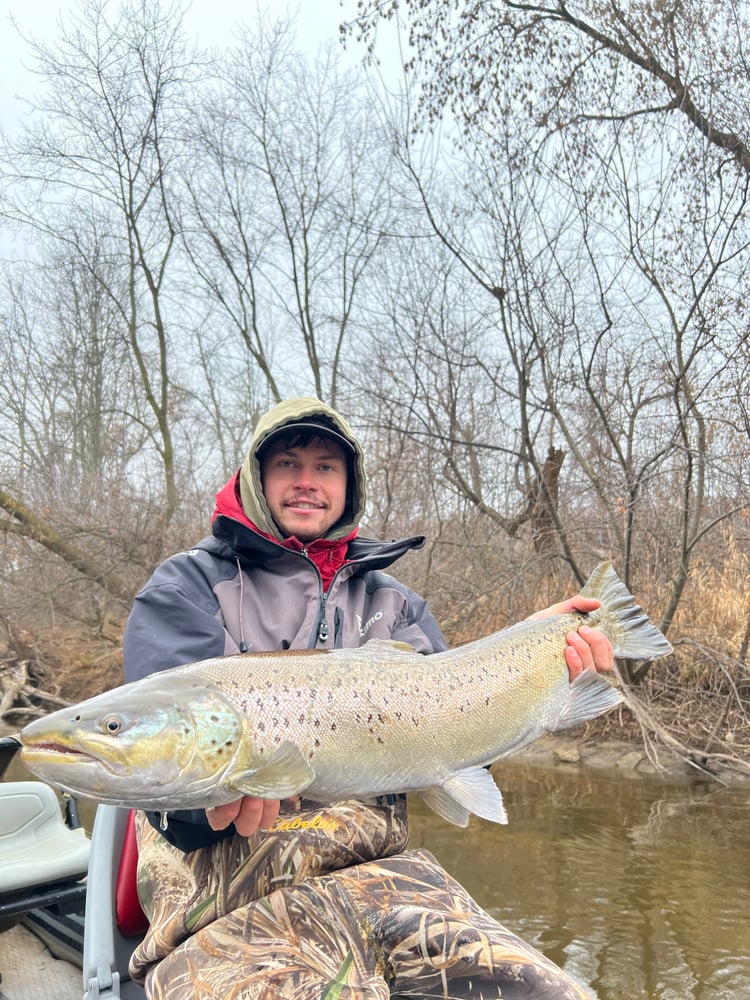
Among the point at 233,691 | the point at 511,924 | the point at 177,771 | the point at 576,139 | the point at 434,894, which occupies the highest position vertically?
the point at 576,139

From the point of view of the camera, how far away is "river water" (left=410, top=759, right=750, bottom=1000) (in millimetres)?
4353

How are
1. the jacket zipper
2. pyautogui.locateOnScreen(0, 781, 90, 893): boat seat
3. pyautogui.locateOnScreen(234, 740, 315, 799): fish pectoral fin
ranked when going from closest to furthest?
pyautogui.locateOnScreen(234, 740, 315, 799): fish pectoral fin → the jacket zipper → pyautogui.locateOnScreen(0, 781, 90, 893): boat seat

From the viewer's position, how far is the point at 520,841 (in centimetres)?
629

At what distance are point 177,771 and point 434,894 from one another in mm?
1079

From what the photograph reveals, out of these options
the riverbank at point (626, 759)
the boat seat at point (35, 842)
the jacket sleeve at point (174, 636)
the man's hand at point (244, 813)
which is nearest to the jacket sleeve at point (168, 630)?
the jacket sleeve at point (174, 636)

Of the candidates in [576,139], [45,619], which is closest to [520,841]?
[576,139]

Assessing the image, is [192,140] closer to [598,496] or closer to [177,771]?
[598,496]

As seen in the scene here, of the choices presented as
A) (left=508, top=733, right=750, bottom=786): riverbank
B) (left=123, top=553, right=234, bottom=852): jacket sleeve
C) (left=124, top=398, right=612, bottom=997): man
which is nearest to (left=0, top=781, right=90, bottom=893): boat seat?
(left=124, top=398, right=612, bottom=997): man

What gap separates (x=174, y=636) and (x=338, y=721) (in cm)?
66

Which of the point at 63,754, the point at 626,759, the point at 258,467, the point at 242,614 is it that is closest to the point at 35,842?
the point at 242,614

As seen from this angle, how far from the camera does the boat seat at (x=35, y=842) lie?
3133 millimetres

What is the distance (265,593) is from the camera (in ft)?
8.86

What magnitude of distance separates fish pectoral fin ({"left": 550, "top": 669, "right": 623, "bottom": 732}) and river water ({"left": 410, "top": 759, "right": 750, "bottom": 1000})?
8.61ft

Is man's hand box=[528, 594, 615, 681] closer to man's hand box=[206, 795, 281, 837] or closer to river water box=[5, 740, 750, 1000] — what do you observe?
man's hand box=[206, 795, 281, 837]
